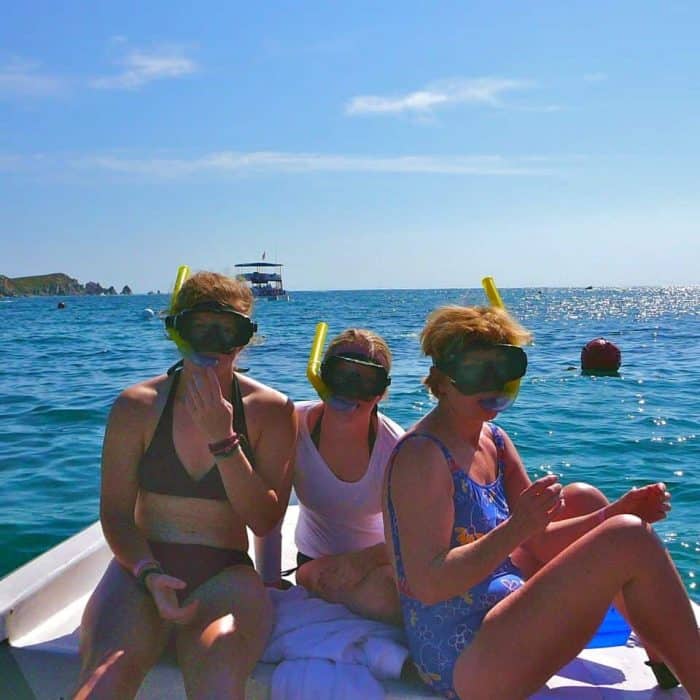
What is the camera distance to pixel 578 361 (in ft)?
61.0

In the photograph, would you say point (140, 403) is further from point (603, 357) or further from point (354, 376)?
point (603, 357)

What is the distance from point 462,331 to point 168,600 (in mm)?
1233

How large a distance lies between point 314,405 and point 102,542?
3.76ft

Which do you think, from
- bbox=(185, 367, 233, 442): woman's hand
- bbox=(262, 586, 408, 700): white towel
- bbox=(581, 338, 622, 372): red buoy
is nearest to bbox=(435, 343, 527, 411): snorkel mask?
bbox=(185, 367, 233, 442): woman's hand

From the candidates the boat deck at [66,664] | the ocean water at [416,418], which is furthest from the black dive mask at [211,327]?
the boat deck at [66,664]

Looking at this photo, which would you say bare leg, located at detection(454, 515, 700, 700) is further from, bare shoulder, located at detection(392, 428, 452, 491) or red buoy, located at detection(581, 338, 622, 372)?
red buoy, located at detection(581, 338, 622, 372)

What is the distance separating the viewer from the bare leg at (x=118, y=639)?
2.28 meters

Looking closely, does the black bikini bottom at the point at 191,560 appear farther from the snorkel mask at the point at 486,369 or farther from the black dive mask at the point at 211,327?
the snorkel mask at the point at 486,369

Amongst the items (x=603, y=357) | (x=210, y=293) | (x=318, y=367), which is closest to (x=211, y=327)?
(x=210, y=293)

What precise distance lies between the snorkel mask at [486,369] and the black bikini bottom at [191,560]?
1.02 meters

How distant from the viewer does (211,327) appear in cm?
272

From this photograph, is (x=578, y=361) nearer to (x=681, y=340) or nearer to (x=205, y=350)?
(x=681, y=340)

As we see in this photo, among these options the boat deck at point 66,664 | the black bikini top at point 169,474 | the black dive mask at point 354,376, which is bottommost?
the boat deck at point 66,664

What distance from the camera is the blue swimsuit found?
2.38 metres
